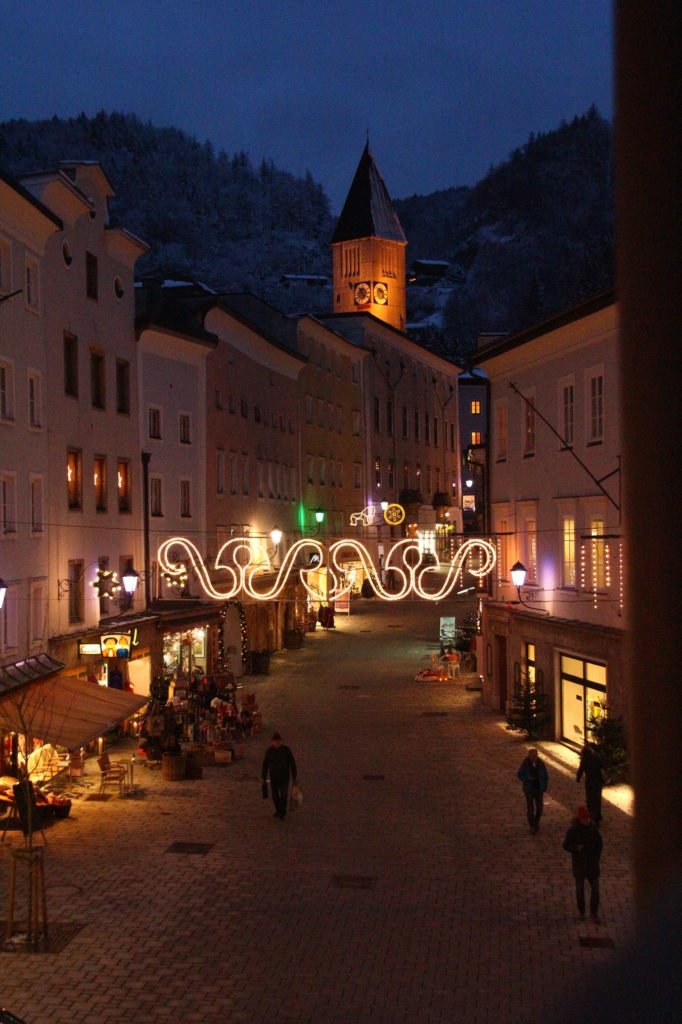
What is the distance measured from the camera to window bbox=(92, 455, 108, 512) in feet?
110

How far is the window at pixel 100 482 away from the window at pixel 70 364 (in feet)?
8.49

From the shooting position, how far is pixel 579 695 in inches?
1118

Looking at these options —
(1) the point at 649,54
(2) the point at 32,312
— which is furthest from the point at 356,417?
(1) the point at 649,54

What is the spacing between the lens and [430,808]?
2292 centimetres

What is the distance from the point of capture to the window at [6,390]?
87.5ft

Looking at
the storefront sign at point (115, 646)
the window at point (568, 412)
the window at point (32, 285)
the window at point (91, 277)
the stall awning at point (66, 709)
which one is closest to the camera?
the stall awning at point (66, 709)

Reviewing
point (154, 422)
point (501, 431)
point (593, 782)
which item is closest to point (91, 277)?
point (154, 422)

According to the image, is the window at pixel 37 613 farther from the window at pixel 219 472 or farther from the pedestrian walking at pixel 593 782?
the window at pixel 219 472

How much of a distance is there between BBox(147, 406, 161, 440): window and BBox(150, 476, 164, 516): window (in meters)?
1.45

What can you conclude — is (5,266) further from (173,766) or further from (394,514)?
(394,514)

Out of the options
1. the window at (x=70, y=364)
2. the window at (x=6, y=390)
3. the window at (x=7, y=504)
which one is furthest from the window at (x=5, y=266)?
the window at (x=7, y=504)

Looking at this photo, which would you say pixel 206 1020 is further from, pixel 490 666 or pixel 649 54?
pixel 490 666

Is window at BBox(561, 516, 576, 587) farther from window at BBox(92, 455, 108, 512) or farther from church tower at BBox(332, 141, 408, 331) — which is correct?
church tower at BBox(332, 141, 408, 331)

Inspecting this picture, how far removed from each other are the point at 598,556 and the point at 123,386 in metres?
16.5
